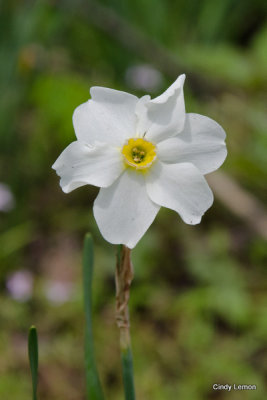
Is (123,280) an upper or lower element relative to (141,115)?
lower

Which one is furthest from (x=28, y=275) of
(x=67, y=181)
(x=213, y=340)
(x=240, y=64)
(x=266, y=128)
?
(x=240, y=64)

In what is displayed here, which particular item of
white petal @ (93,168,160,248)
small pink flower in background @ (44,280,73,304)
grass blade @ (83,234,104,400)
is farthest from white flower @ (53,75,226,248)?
small pink flower in background @ (44,280,73,304)

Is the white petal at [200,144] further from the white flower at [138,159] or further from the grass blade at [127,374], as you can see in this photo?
the grass blade at [127,374]

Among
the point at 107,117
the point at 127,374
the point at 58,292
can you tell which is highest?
the point at 58,292

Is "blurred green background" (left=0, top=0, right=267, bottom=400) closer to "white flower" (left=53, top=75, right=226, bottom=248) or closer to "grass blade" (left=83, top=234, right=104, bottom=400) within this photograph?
"grass blade" (left=83, top=234, right=104, bottom=400)

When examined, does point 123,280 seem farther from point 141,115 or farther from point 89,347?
point 141,115

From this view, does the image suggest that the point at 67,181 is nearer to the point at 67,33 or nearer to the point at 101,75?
the point at 101,75

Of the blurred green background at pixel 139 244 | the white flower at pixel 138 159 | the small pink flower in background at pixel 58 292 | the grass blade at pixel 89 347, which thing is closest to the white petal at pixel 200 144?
the white flower at pixel 138 159

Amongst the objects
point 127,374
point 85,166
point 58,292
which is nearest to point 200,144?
point 85,166
